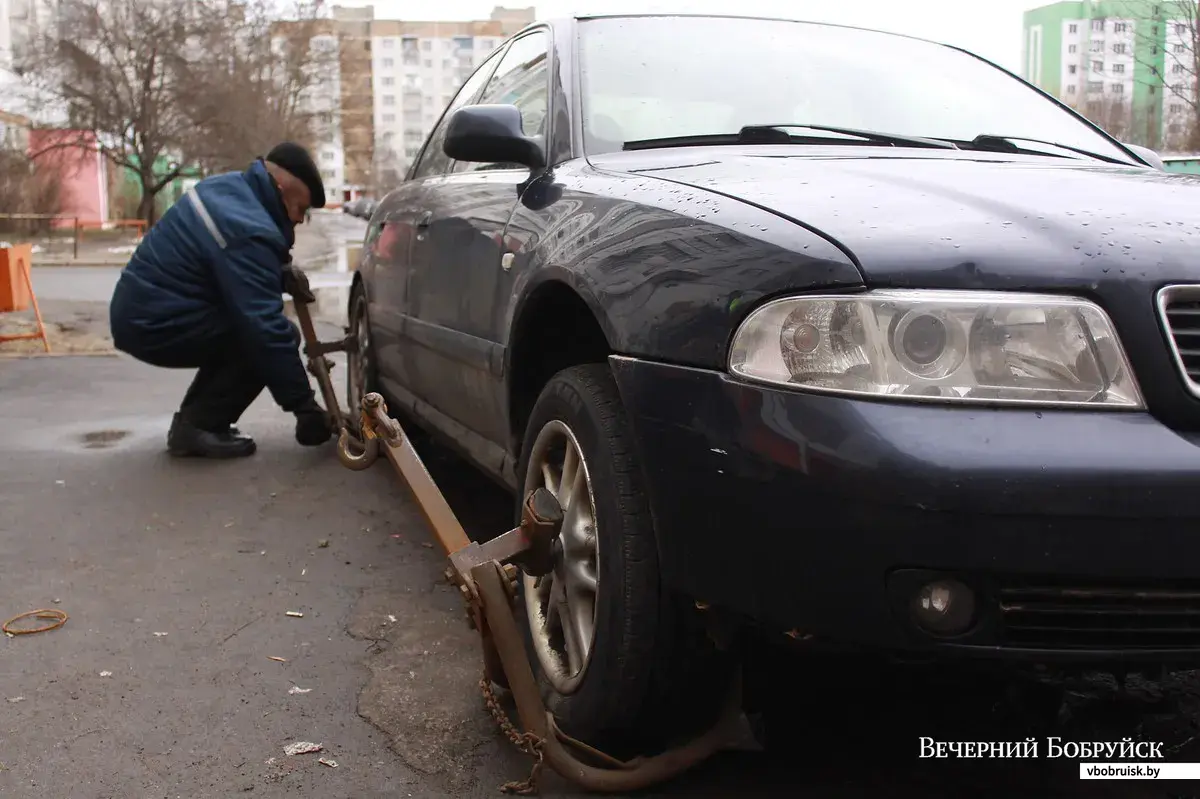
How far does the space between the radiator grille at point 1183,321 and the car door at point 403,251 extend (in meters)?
2.58

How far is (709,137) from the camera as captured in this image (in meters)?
2.88

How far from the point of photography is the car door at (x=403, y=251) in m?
4.07

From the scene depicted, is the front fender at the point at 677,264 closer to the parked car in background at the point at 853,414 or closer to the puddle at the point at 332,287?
the parked car in background at the point at 853,414

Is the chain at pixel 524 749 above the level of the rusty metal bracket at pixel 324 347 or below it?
below

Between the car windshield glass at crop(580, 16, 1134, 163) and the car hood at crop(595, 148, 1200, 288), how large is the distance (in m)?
0.60

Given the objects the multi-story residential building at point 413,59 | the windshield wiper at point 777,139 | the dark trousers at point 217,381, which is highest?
the multi-story residential building at point 413,59

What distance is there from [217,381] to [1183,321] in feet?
14.6

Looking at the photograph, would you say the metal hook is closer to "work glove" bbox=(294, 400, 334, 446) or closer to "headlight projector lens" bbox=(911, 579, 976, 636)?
"headlight projector lens" bbox=(911, 579, 976, 636)

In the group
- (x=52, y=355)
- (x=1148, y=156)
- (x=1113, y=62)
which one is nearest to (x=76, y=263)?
(x=52, y=355)

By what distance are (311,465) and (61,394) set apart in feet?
9.11

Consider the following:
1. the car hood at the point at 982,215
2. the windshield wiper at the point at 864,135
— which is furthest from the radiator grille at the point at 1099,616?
the windshield wiper at the point at 864,135

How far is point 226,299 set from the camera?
16.1 ft

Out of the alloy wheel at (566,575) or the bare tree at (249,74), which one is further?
the bare tree at (249,74)

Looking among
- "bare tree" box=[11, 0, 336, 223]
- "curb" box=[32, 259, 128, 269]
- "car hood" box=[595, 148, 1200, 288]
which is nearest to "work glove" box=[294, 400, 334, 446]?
"car hood" box=[595, 148, 1200, 288]
